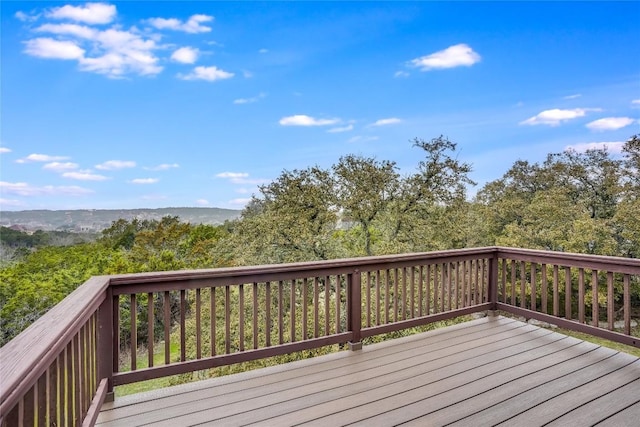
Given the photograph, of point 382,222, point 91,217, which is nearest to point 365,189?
point 382,222

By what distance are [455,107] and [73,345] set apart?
42.7 ft

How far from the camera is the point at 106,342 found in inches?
91.7

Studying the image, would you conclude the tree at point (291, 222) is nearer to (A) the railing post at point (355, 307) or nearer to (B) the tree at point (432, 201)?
(B) the tree at point (432, 201)

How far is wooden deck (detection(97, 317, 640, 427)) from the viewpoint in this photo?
2.15 metres

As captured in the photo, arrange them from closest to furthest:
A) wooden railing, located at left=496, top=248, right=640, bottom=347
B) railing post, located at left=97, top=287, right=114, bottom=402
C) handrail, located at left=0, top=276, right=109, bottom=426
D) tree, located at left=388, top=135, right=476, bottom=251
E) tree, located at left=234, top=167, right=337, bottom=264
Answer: handrail, located at left=0, top=276, right=109, bottom=426, railing post, located at left=97, top=287, right=114, bottom=402, wooden railing, located at left=496, top=248, right=640, bottom=347, tree, located at left=234, top=167, right=337, bottom=264, tree, located at left=388, top=135, right=476, bottom=251

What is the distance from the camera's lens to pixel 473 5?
26.0ft

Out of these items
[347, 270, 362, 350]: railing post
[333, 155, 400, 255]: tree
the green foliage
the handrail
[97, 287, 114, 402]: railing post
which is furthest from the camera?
[333, 155, 400, 255]: tree

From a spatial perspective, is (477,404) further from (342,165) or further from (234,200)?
(234,200)

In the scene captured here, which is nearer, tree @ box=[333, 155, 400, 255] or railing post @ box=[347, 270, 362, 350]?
railing post @ box=[347, 270, 362, 350]

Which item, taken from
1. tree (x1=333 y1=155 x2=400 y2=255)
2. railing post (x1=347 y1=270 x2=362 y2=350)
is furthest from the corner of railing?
tree (x1=333 y1=155 x2=400 y2=255)

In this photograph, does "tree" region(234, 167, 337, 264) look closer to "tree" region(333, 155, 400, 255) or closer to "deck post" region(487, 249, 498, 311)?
"tree" region(333, 155, 400, 255)

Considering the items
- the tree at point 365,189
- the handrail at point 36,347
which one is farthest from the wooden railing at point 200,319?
the tree at point 365,189

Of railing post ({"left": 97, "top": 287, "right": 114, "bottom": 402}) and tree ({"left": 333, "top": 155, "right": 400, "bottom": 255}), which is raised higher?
tree ({"left": 333, "top": 155, "right": 400, "bottom": 255})

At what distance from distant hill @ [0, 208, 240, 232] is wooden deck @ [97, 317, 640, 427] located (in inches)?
305
